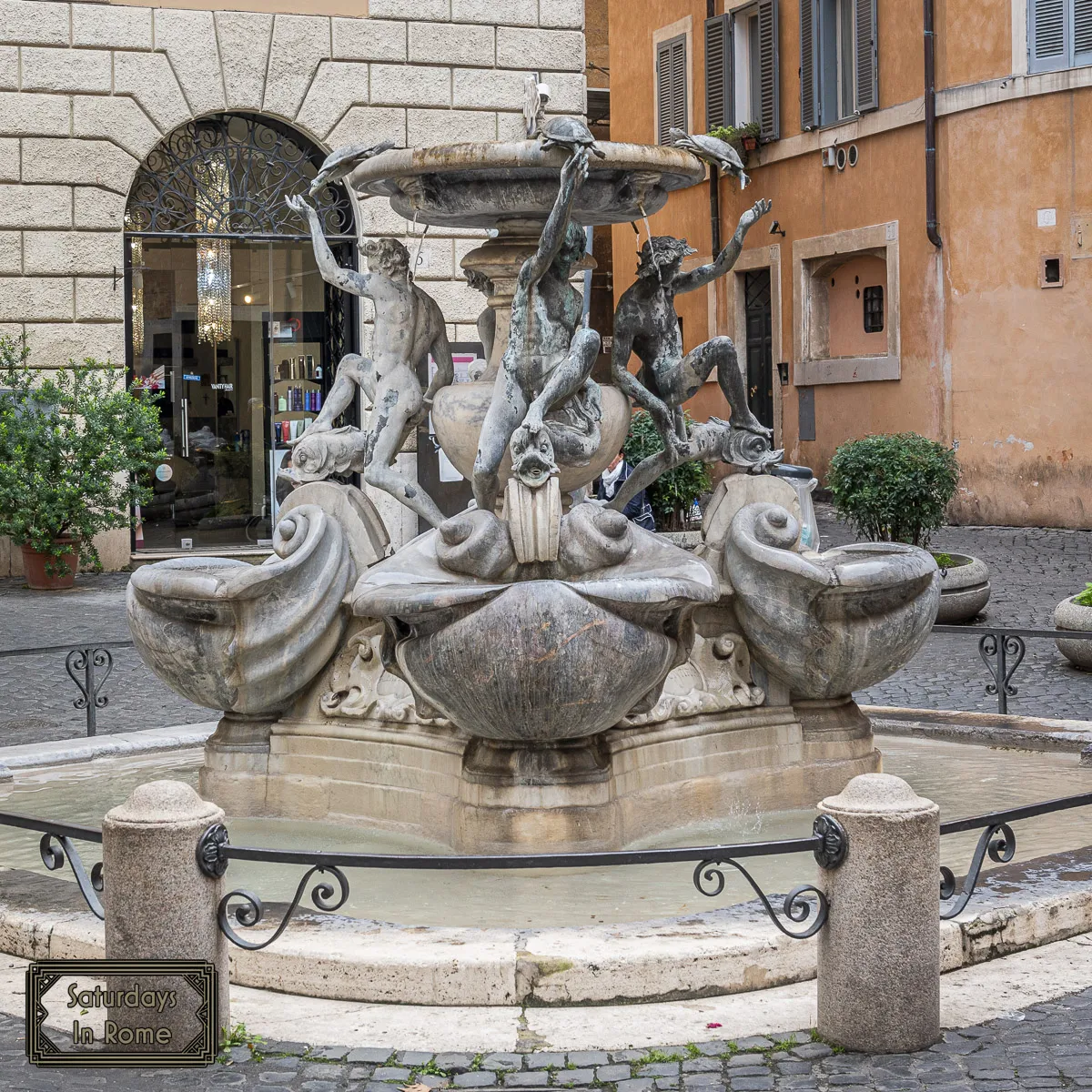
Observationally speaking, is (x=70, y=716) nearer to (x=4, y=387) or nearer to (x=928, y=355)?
(x=4, y=387)

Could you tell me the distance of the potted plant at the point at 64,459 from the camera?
14.0 metres

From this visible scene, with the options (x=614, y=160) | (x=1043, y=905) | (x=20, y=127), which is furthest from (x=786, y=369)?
(x=1043, y=905)

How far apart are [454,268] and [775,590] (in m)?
10.1

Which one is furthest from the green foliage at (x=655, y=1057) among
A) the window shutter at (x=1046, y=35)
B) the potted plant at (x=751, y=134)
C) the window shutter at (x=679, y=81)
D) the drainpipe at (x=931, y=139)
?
the window shutter at (x=679, y=81)

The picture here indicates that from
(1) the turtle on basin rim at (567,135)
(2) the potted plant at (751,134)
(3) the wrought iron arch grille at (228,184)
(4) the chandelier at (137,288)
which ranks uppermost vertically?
(2) the potted plant at (751,134)

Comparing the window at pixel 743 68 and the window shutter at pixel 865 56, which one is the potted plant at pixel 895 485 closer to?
the window shutter at pixel 865 56

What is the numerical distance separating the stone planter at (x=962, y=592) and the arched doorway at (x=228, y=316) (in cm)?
620

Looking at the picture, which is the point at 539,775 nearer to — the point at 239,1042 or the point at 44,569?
the point at 239,1042

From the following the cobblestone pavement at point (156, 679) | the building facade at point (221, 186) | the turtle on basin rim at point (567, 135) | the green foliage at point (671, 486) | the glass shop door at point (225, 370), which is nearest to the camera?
the turtle on basin rim at point (567, 135)

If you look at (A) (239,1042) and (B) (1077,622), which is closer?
(A) (239,1042)

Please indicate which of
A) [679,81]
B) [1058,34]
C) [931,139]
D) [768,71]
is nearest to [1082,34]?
[1058,34]

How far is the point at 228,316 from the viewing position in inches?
645

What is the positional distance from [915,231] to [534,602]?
16.9 m

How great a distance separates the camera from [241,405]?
16.4 metres
